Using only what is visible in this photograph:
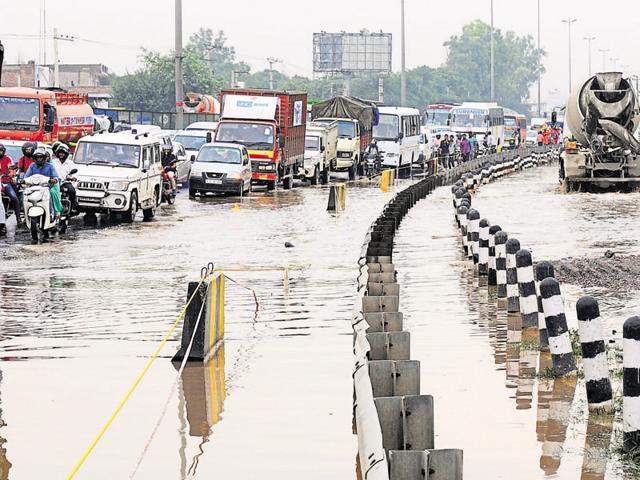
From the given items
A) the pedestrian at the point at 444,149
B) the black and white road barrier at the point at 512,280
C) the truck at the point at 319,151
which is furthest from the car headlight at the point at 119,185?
the pedestrian at the point at 444,149

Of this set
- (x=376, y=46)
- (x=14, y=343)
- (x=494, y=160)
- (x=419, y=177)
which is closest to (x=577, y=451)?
(x=14, y=343)

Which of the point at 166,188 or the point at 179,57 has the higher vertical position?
the point at 179,57

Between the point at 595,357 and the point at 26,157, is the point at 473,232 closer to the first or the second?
the point at 26,157

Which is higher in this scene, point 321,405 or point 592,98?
point 592,98

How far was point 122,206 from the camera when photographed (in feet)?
96.7

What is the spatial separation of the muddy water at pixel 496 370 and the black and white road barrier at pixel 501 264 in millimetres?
172

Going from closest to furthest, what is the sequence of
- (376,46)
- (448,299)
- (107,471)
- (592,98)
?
(107,471) → (448,299) → (592,98) → (376,46)

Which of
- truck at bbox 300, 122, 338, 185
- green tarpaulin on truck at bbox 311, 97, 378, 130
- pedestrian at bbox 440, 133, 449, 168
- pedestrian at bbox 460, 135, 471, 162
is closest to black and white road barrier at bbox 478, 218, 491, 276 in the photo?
truck at bbox 300, 122, 338, 185

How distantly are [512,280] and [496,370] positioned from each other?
3474 millimetres

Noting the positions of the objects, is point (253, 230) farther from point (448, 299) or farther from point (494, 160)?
point (494, 160)

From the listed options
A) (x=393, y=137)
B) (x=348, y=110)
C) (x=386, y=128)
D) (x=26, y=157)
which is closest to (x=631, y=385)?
(x=26, y=157)

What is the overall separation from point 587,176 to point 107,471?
36.0 metres

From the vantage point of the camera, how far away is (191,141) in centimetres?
4912

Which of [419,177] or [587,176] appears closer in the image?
[587,176]
